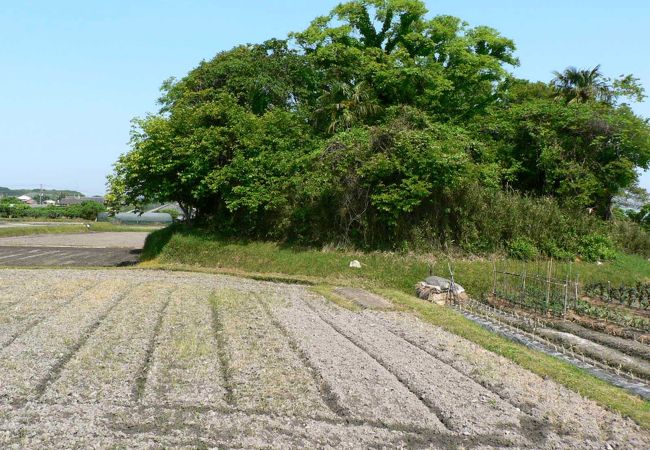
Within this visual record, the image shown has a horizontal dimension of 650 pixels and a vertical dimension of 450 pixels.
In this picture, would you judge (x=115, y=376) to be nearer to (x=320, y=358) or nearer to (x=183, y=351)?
(x=183, y=351)

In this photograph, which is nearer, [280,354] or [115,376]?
[115,376]

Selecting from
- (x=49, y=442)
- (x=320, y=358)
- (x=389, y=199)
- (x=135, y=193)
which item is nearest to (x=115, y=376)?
(x=49, y=442)

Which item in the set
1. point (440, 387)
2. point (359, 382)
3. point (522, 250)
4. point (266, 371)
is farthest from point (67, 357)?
point (522, 250)

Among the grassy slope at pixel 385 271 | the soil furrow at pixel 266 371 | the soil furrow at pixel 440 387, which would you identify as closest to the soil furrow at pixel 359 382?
the soil furrow at pixel 440 387

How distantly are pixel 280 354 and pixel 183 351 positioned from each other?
149cm

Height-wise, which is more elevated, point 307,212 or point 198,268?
point 307,212

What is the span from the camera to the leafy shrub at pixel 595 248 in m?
20.0

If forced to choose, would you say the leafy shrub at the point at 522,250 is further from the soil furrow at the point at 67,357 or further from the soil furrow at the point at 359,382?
the soil furrow at the point at 67,357

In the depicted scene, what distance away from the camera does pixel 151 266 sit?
21.5m

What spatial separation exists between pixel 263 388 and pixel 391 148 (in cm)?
1343

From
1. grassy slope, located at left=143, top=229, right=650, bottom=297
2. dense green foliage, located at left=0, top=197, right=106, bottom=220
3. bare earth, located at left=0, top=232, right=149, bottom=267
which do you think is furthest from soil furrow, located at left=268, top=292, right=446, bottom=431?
→ dense green foliage, located at left=0, top=197, right=106, bottom=220

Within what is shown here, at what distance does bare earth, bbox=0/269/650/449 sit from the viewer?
5.71 m

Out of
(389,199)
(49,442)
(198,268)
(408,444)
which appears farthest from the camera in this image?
(198,268)

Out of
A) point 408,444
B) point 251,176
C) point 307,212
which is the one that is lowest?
point 408,444
